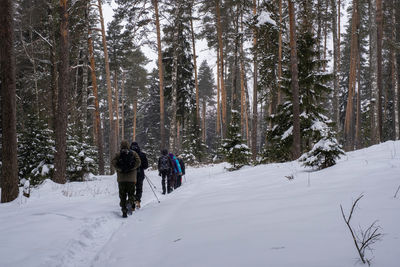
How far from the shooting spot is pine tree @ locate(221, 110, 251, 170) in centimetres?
1209

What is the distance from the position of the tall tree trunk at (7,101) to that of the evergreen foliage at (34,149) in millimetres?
5149

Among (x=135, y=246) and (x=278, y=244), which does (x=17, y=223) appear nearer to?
(x=135, y=246)

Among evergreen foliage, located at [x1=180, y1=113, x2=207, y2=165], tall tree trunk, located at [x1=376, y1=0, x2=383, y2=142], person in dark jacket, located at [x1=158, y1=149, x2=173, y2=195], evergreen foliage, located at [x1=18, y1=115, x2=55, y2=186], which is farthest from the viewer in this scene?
evergreen foliage, located at [x1=180, y1=113, x2=207, y2=165]

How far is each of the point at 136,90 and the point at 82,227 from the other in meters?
29.6

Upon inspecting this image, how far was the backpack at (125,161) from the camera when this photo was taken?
6.29m

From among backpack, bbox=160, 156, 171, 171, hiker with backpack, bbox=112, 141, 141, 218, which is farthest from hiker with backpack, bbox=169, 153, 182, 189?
hiker with backpack, bbox=112, 141, 141, 218

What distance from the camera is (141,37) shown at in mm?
15438

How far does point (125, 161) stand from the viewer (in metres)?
6.32

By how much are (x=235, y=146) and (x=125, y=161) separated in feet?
22.7

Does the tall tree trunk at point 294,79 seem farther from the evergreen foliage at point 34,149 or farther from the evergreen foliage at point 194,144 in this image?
the evergreen foliage at point 194,144

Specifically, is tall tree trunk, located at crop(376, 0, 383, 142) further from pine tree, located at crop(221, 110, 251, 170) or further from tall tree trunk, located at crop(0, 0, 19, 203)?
tall tree trunk, located at crop(0, 0, 19, 203)

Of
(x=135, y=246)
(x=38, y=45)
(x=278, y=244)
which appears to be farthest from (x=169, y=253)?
(x=38, y=45)

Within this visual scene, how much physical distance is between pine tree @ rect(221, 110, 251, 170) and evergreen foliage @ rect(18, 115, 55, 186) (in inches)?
344

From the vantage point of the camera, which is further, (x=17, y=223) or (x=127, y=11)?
(x=127, y=11)
